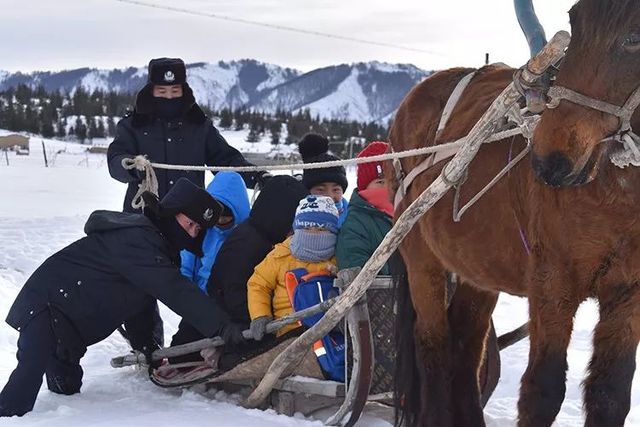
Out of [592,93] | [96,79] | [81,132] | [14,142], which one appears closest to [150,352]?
[592,93]

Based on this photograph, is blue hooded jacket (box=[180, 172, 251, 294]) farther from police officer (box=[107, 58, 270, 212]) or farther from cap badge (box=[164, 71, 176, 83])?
cap badge (box=[164, 71, 176, 83])

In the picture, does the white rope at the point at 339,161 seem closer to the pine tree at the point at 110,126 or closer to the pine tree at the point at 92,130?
the pine tree at the point at 92,130

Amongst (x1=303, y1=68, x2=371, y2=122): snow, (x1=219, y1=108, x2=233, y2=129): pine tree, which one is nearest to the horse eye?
(x1=219, y1=108, x2=233, y2=129): pine tree

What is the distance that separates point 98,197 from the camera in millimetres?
15797

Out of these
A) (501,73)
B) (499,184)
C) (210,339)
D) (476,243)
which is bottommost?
(210,339)

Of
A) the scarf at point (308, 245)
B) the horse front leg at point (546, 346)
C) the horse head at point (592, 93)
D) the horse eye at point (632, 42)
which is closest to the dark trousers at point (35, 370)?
the scarf at point (308, 245)

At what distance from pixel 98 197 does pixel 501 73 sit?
13250 mm

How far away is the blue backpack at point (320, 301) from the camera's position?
13.0ft

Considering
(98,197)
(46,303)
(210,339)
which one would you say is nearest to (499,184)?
(210,339)

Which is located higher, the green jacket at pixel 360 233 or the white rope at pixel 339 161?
the white rope at pixel 339 161

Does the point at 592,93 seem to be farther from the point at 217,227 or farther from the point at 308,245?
the point at 217,227

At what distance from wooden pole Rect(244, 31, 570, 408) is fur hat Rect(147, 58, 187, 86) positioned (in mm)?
2062

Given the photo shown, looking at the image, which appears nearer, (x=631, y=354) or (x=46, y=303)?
(x=631, y=354)

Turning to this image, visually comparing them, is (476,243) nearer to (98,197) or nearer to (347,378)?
(347,378)
